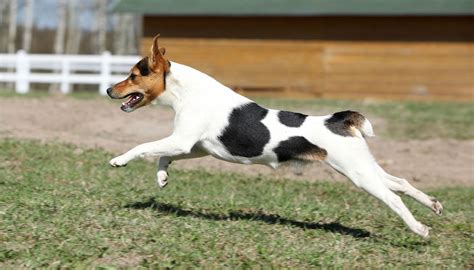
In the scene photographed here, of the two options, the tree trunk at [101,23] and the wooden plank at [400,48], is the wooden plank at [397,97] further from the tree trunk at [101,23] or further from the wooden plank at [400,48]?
the tree trunk at [101,23]

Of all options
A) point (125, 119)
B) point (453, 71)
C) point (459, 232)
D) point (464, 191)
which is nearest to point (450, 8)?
point (453, 71)

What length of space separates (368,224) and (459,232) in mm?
909

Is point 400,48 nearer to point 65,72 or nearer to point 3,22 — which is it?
point 65,72

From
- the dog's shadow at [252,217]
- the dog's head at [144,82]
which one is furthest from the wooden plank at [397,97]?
the dog's head at [144,82]

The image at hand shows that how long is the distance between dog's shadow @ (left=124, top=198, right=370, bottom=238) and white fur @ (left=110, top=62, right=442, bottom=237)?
394 mm

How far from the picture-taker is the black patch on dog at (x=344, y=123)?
762 cm

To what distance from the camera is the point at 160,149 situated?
7.96 metres

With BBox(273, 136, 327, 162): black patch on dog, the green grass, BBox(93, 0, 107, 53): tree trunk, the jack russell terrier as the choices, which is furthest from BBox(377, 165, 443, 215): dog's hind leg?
BBox(93, 0, 107, 53): tree trunk

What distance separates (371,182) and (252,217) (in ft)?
4.96

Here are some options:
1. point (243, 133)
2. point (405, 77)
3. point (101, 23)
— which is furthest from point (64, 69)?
point (101, 23)

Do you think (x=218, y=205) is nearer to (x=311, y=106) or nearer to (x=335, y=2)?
(x=311, y=106)

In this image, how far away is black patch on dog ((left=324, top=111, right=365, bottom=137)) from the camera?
25.0 ft

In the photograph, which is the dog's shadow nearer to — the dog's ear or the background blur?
the dog's ear

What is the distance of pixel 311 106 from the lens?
23219mm
